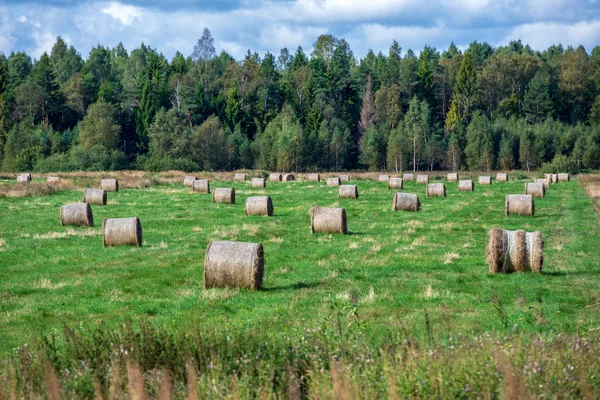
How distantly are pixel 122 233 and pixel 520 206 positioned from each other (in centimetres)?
1836

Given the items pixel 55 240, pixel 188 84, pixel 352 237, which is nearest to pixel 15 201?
pixel 55 240

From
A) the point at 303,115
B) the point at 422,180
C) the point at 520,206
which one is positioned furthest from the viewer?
the point at 303,115

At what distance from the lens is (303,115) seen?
13875cm

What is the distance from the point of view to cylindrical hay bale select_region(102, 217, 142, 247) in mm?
22297

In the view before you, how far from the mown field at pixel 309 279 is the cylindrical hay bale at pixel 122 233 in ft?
1.49

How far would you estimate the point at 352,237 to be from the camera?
24.8m

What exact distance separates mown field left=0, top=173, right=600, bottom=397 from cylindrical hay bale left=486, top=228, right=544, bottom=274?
0.33m

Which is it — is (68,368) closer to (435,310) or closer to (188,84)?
(435,310)

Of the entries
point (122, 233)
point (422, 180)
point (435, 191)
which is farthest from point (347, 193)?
point (122, 233)

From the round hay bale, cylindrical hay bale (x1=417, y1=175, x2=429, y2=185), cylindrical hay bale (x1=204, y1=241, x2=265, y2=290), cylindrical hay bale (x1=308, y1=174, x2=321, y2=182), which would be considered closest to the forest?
cylindrical hay bale (x1=308, y1=174, x2=321, y2=182)

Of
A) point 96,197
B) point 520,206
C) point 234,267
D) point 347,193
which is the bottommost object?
point 520,206

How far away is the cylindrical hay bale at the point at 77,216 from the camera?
27.9 meters

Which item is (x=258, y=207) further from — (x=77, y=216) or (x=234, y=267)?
(x=234, y=267)

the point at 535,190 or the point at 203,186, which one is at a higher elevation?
the point at 203,186
